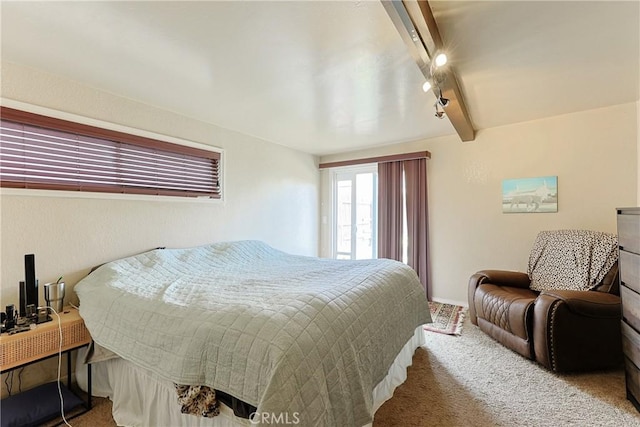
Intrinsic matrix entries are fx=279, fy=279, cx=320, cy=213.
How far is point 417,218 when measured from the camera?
13.2 feet

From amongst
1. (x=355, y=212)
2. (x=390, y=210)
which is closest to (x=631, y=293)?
(x=390, y=210)

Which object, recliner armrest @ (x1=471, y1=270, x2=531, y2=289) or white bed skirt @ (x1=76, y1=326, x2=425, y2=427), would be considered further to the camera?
recliner armrest @ (x1=471, y1=270, x2=531, y2=289)

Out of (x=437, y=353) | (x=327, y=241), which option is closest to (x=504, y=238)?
(x=437, y=353)

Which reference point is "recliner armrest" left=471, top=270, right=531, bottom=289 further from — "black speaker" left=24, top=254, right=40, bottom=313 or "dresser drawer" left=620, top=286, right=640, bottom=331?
"black speaker" left=24, top=254, right=40, bottom=313

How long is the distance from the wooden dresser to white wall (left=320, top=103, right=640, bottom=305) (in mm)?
1335

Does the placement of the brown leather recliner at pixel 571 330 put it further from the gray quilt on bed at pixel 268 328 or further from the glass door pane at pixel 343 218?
the glass door pane at pixel 343 218

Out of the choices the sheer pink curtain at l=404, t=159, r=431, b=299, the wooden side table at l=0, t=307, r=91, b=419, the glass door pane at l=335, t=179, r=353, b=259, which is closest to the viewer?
the wooden side table at l=0, t=307, r=91, b=419

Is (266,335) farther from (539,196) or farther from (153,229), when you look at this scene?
(539,196)

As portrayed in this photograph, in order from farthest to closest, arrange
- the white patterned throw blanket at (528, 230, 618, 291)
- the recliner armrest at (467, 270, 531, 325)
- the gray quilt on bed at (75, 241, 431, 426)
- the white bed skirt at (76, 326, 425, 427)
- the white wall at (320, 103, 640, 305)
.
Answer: the recliner armrest at (467, 270, 531, 325)
the white wall at (320, 103, 640, 305)
the white patterned throw blanket at (528, 230, 618, 291)
the white bed skirt at (76, 326, 425, 427)
the gray quilt on bed at (75, 241, 431, 426)

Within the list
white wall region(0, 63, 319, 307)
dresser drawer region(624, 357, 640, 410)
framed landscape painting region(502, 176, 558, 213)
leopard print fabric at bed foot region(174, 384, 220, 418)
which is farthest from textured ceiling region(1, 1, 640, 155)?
dresser drawer region(624, 357, 640, 410)

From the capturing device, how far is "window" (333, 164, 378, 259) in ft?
15.1

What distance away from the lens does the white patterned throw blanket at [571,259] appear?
2471mm

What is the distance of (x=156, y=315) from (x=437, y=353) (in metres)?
2.30

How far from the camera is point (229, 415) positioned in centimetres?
131
